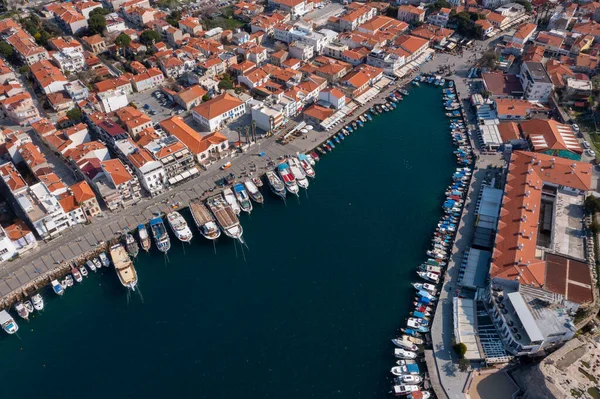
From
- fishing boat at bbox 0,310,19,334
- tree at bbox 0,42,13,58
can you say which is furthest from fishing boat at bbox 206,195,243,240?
tree at bbox 0,42,13,58

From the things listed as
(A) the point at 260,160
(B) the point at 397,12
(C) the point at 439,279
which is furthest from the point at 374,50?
(C) the point at 439,279

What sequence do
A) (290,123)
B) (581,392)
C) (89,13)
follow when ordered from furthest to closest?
1. (89,13)
2. (290,123)
3. (581,392)

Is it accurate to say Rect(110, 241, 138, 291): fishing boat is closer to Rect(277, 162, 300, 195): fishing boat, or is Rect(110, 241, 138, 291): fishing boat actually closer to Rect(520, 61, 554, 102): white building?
Rect(277, 162, 300, 195): fishing boat

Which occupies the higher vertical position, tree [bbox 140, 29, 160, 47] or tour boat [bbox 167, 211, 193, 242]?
tree [bbox 140, 29, 160, 47]

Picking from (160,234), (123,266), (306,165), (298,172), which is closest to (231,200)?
(160,234)

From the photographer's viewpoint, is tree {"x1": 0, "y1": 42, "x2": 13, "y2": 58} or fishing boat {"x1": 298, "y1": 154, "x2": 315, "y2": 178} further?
tree {"x1": 0, "y1": 42, "x2": 13, "y2": 58}

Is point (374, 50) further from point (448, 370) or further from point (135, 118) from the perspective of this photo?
point (448, 370)
